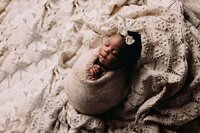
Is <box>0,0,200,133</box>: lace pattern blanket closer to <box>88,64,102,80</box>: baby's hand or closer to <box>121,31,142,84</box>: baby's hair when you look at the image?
<box>121,31,142,84</box>: baby's hair

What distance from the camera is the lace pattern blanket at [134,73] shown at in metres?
1.32

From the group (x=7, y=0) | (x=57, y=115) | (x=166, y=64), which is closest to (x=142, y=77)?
(x=166, y=64)

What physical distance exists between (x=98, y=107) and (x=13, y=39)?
0.61 metres

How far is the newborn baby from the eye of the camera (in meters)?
1.27

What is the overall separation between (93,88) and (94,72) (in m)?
0.05

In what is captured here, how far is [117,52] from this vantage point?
126cm

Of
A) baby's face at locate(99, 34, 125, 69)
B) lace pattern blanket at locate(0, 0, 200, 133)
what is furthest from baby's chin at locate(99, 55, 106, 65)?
lace pattern blanket at locate(0, 0, 200, 133)

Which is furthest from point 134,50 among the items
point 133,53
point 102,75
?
point 102,75

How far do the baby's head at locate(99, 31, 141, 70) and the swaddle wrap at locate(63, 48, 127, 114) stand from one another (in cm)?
3

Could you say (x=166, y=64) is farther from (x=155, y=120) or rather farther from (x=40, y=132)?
(x=40, y=132)

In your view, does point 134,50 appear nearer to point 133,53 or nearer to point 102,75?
point 133,53

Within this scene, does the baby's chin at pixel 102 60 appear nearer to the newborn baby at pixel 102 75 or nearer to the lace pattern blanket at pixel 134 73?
the newborn baby at pixel 102 75

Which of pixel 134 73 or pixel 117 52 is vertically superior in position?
pixel 117 52

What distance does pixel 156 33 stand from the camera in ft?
4.38
